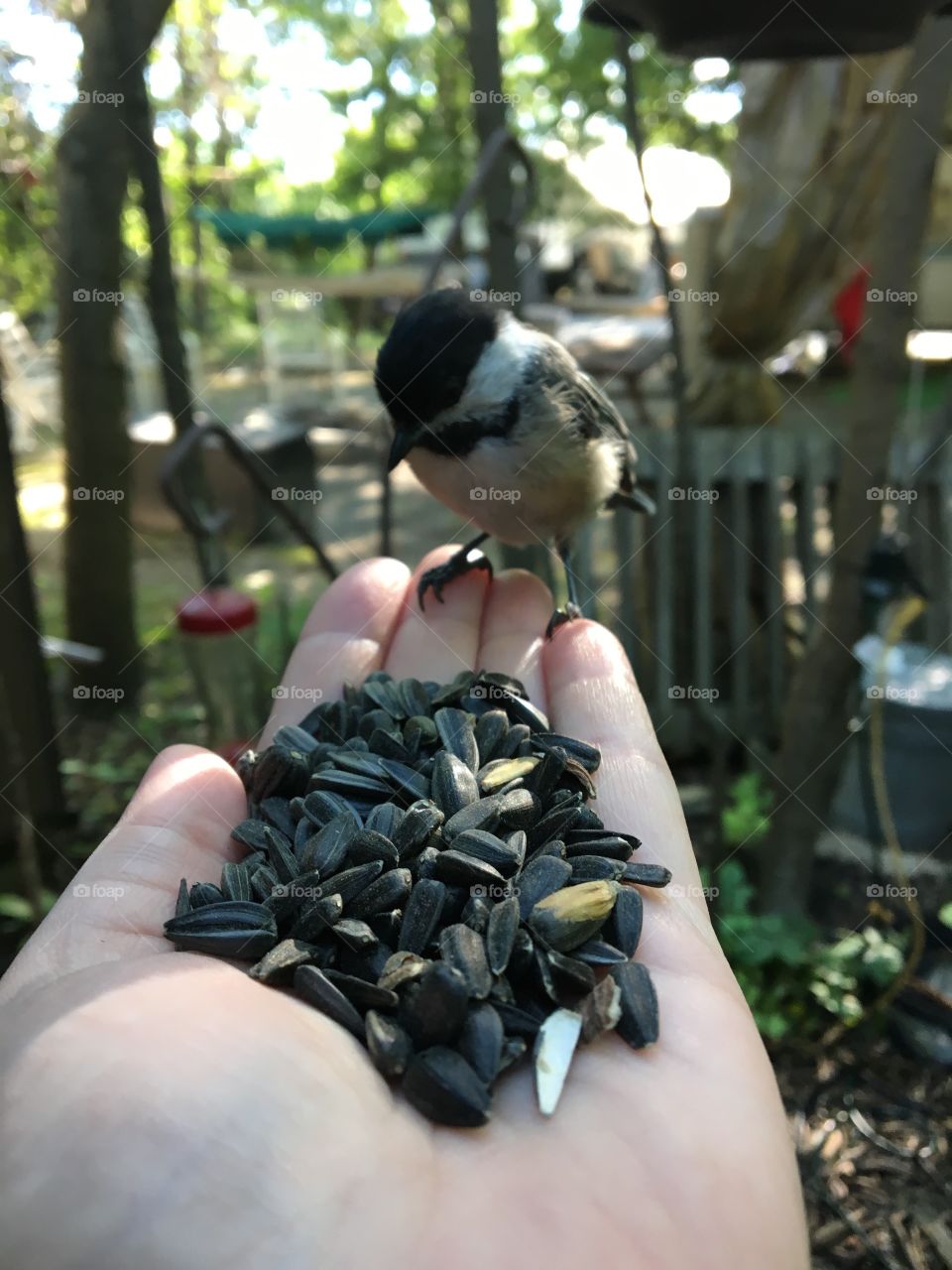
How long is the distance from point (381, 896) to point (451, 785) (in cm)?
29

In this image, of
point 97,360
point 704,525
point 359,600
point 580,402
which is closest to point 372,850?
point 359,600

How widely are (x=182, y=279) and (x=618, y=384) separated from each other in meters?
5.99

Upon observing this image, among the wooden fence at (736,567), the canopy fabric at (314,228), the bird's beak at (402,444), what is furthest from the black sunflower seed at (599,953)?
the canopy fabric at (314,228)

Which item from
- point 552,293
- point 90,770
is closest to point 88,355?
point 90,770

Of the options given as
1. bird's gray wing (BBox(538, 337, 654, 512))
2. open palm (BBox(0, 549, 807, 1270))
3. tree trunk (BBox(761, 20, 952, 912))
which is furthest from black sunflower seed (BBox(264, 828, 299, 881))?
tree trunk (BBox(761, 20, 952, 912))

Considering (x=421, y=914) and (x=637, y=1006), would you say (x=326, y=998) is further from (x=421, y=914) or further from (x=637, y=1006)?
(x=637, y=1006)

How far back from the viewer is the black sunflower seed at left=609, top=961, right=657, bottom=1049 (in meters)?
1.18

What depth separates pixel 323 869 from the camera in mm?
1487

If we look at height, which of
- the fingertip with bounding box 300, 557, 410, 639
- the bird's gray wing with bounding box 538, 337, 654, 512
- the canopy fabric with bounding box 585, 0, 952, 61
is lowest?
the fingertip with bounding box 300, 557, 410, 639

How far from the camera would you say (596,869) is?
Answer: 4.81ft

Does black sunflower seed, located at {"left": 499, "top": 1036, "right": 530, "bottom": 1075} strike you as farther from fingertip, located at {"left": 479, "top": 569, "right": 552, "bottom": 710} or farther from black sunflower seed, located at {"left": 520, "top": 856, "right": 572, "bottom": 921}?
fingertip, located at {"left": 479, "top": 569, "right": 552, "bottom": 710}

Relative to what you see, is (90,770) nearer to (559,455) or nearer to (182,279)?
(559,455)

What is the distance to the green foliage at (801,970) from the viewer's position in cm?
244

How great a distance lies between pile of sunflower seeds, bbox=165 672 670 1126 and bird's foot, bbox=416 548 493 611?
576 millimetres
